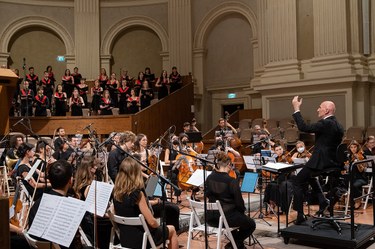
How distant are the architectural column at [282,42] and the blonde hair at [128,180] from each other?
10549mm

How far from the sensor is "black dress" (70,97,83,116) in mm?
14828

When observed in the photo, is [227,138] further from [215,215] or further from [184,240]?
[215,215]

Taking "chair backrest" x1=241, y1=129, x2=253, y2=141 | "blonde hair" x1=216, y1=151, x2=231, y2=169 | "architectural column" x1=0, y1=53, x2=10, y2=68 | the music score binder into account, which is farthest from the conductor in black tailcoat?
"architectural column" x1=0, y1=53, x2=10, y2=68

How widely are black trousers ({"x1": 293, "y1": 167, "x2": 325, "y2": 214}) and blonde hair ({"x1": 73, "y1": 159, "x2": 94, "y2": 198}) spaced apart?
2.75m

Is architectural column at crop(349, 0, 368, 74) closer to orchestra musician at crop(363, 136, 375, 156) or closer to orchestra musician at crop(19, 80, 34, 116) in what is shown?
orchestra musician at crop(363, 136, 375, 156)

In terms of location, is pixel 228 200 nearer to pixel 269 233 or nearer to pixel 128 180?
pixel 128 180

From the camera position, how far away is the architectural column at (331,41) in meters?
13.1

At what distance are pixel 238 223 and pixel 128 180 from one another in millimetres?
1481

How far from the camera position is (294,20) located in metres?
14.4

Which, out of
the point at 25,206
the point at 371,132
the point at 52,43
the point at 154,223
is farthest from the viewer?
the point at 52,43

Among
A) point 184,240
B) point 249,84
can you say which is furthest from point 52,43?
point 184,240

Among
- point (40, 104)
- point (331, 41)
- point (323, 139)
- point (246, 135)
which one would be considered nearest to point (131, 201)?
point (323, 139)

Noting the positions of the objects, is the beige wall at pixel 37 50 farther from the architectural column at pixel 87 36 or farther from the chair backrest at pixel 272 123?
the chair backrest at pixel 272 123

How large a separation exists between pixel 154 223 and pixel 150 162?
397 centimetres
